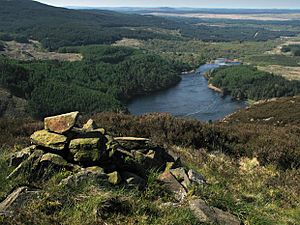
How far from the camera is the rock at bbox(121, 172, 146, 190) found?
20.5ft

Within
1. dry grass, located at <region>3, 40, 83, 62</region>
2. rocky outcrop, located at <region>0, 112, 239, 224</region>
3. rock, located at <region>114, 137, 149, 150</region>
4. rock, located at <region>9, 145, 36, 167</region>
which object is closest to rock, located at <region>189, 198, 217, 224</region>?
rocky outcrop, located at <region>0, 112, 239, 224</region>

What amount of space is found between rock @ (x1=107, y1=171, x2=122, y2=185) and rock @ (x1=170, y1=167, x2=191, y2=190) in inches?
51.5

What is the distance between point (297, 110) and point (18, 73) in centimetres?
7993

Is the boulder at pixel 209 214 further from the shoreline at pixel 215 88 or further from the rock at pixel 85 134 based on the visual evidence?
the shoreline at pixel 215 88

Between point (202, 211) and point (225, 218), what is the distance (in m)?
0.44

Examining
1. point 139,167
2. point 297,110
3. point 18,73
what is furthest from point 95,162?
point 18,73

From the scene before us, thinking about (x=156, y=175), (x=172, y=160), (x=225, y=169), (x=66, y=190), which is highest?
(x=66, y=190)

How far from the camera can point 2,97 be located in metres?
85.1

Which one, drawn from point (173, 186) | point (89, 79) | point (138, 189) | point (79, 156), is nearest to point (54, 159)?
point (79, 156)

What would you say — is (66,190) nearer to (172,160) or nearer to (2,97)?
(172,160)

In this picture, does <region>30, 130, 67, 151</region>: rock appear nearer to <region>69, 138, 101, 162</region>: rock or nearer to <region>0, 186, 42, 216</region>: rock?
<region>69, 138, 101, 162</region>: rock

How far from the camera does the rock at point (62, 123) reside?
279 inches

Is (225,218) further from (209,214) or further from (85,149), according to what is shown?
(85,149)

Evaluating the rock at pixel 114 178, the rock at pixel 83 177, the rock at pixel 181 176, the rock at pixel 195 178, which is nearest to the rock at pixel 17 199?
the rock at pixel 83 177
